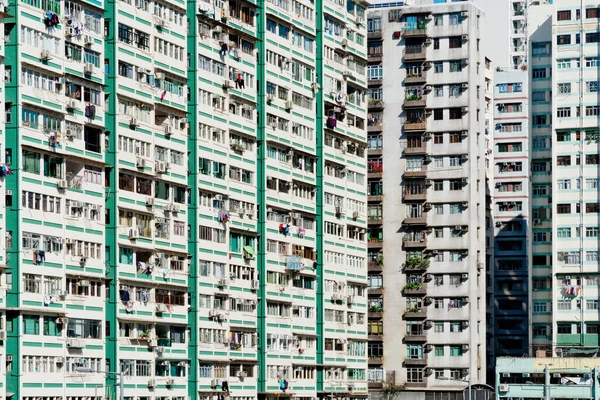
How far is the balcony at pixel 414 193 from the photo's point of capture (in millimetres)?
151625

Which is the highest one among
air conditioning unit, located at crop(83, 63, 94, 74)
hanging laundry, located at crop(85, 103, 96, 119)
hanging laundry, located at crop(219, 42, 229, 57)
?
hanging laundry, located at crop(219, 42, 229, 57)

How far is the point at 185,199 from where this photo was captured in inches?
4313

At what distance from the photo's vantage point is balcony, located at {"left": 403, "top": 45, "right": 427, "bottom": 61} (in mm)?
151875

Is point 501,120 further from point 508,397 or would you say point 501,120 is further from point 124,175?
point 124,175

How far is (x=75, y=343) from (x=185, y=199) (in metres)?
16.9

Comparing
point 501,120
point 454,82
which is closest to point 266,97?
point 454,82

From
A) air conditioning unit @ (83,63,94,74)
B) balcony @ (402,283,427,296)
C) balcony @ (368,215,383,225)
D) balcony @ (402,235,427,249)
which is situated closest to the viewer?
air conditioning unit @ (83,63,94,74)

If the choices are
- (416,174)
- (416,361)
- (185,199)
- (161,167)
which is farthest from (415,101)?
(161,167)

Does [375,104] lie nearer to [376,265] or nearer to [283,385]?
[376,265]

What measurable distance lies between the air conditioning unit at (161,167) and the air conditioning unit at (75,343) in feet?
46.0

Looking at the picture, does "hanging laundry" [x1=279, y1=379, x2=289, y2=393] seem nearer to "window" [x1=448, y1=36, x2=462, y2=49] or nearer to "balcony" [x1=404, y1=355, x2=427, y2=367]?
"balcony" [x1=404, y1=355, x2=427, y2=367]

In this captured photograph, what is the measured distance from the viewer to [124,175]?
10244cm

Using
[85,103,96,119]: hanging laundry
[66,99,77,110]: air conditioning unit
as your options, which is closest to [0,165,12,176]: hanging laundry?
[66,99,77,110]: air conditioning unit

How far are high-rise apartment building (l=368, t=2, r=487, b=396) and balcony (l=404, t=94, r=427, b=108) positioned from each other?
0.30ft
